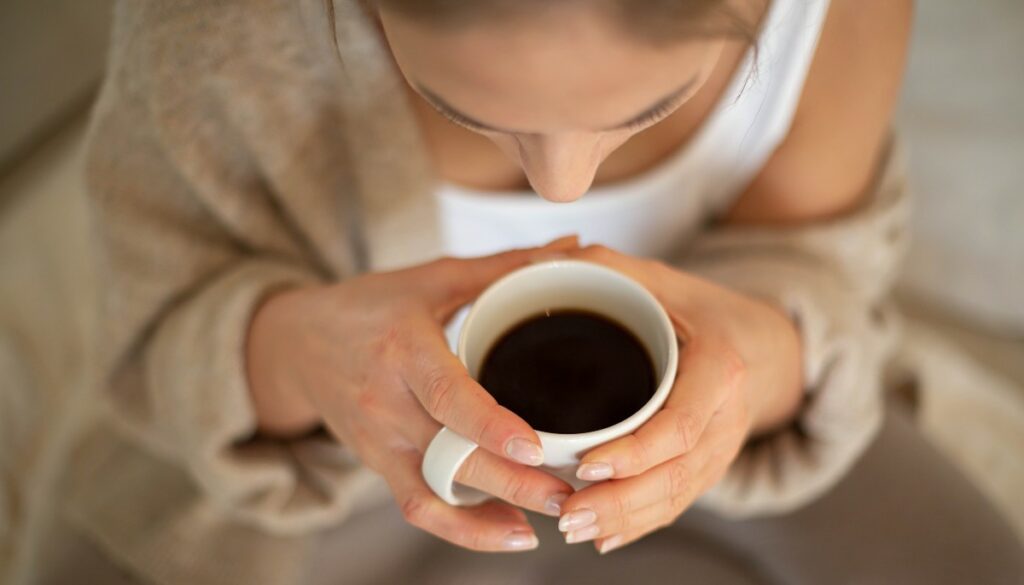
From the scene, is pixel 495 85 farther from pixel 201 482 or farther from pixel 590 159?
pixel 201 482

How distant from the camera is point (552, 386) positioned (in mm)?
537

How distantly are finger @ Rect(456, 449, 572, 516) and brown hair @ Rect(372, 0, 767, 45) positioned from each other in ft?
0.85

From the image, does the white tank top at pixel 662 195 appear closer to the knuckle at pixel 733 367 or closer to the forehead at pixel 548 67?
the knuckle at pixel 733 367

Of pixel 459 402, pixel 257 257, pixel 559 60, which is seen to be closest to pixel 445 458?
pixel 459 402

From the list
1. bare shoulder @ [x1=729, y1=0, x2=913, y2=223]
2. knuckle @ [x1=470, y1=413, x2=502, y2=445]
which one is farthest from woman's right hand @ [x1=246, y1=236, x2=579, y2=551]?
bare shoulder @ [x1=729, y1=0, x2=913, y2=223]

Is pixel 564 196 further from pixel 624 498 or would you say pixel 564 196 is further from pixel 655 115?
pixel 624 498

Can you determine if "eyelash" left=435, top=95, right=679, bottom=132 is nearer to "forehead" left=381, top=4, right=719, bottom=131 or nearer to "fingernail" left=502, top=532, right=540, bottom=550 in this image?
"forehead" left=381, top=4, right=719, bottom=131

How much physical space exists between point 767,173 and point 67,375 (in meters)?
1.00

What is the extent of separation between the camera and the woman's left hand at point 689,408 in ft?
1.58

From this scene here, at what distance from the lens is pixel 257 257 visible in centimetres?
77

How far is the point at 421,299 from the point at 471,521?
16 cm

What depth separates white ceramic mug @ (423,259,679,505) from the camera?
1.53 ft

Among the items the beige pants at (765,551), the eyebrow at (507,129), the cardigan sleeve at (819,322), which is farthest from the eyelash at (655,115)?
the beige pants at (765,551)

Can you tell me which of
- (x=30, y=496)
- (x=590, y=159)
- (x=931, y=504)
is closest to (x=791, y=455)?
(x=931, y=504)
